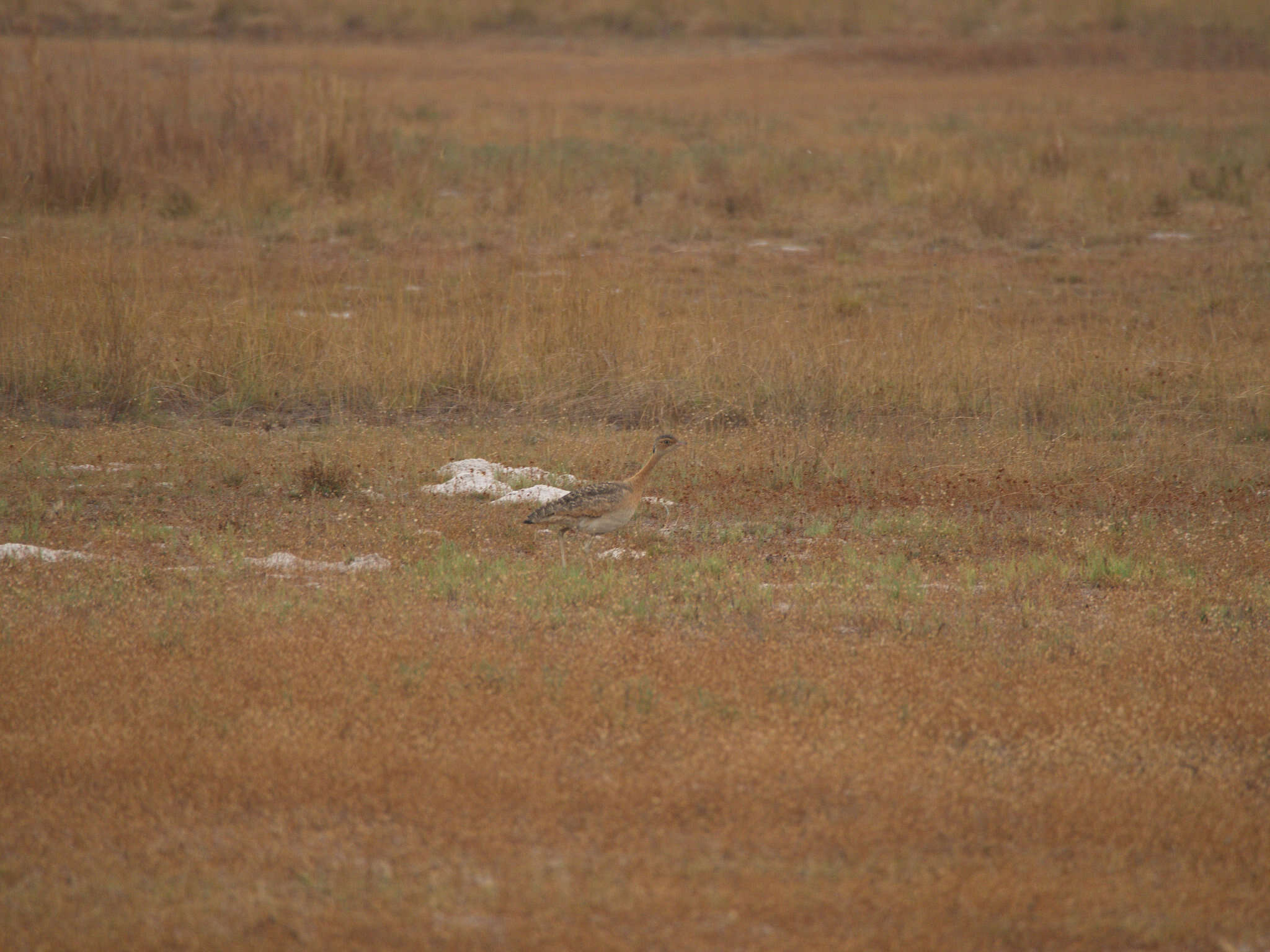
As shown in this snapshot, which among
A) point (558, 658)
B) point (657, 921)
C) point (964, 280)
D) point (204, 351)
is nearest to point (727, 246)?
point (964, 280)

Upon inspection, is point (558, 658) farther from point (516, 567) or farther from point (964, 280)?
point (964, 280)

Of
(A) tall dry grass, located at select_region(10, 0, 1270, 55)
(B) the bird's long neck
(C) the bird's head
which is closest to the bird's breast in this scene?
(B) the bird's long neck

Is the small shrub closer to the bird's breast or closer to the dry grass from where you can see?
the dry grass

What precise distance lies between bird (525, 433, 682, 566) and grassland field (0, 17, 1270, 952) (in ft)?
0.68

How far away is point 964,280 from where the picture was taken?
15.6m

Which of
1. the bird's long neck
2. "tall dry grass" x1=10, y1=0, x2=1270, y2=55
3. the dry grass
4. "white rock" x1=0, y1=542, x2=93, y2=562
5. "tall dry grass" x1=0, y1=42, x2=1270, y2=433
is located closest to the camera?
the dry grass

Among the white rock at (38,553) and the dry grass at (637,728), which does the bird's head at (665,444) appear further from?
the white rock at (38,553)

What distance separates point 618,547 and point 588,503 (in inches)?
21.1

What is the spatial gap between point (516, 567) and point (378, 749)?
2.24m

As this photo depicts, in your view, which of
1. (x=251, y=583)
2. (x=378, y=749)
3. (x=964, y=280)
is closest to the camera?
(x=378, y=749)

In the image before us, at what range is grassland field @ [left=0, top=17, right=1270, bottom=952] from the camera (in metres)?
4.48

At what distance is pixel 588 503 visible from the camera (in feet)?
25.2

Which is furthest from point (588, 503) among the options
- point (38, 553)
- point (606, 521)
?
point (38, 553)

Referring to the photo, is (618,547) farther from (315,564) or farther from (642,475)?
(315,564)
